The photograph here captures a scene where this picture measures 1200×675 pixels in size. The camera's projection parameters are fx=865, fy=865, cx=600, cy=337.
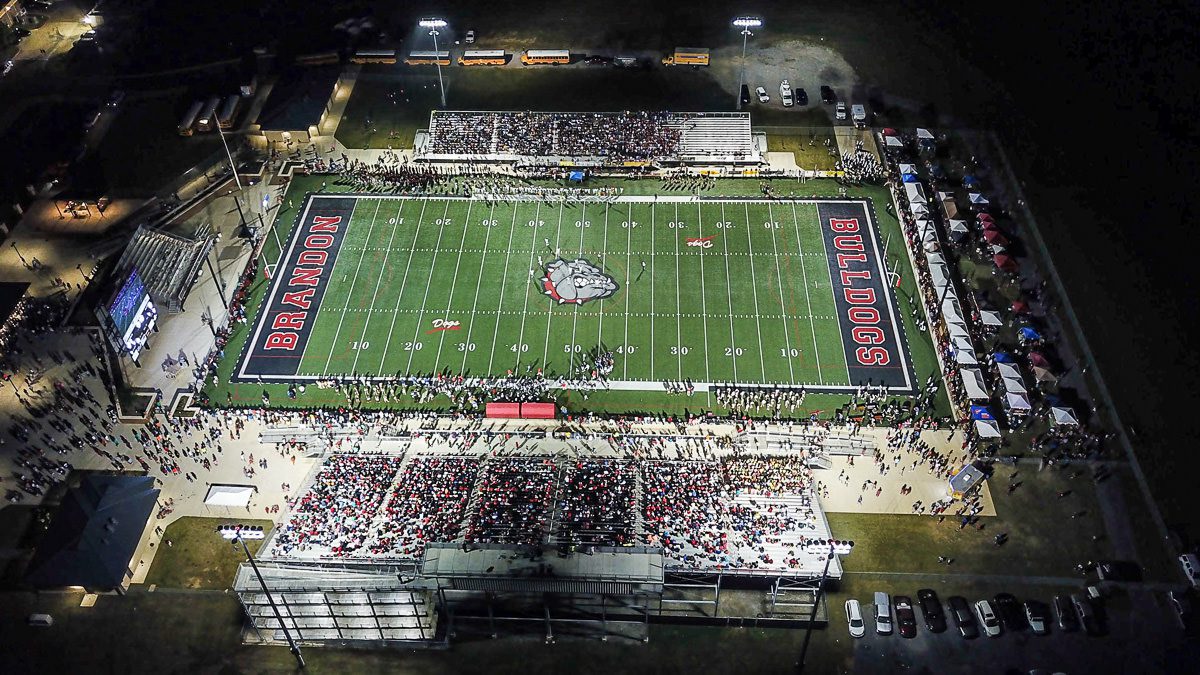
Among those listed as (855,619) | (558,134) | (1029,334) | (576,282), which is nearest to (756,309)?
(576,282)

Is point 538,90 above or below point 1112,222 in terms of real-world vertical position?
above

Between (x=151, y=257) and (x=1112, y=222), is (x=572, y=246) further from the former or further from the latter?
(x=1112, y=222)

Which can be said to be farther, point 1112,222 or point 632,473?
point 1112,222

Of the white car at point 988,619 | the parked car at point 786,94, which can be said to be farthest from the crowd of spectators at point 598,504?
the parked car at point 786,94

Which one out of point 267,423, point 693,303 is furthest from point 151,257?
point 693,303

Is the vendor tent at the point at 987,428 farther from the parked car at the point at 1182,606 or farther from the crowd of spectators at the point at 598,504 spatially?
the crowd of spectators at the point at 598,504

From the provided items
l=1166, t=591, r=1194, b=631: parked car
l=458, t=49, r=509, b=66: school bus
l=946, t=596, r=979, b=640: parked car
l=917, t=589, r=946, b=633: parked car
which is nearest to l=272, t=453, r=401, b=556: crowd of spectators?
l=917, t=589, r=946, b=633: parked car

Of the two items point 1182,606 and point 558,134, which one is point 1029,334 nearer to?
point 1182,606
